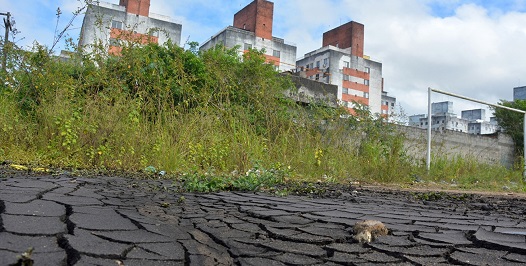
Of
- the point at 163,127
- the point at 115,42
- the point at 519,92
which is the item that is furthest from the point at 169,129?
the point at 519,92

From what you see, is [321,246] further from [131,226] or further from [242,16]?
[242,16]

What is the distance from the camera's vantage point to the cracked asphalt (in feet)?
5.99

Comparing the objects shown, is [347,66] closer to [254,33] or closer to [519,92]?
[254,33]

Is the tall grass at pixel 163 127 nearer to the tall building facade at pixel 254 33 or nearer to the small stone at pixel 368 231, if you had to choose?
the small stone at pixel 368 231

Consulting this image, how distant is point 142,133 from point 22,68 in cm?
252

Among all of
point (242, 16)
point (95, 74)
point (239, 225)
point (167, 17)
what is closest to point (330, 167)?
point (95, 74)

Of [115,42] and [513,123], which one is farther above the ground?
[513,123]

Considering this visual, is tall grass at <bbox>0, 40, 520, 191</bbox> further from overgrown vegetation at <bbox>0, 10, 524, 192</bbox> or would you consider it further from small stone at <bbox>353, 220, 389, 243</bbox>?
small stone at <bbox>353, 220, 389, 243</bbox>

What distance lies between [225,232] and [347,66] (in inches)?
1892

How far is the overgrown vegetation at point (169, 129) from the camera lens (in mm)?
6395

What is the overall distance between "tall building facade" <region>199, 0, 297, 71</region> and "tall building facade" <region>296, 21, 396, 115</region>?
3772 mm

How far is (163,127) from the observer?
23.7 feet

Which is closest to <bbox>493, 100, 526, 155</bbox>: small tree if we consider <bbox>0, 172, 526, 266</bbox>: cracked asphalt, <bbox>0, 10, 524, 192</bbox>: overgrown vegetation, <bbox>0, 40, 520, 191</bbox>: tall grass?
<bbox>0, 10, 524, 192</bbox>: overgrown vegetation

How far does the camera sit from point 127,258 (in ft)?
5.72
